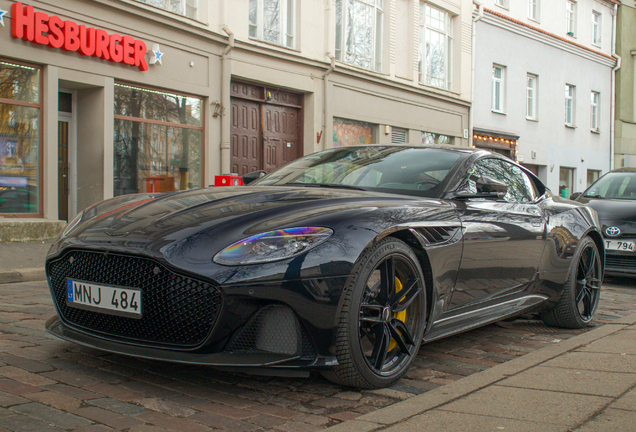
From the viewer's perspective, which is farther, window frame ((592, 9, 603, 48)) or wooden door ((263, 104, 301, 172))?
window frame ((592, 9, 603, 48))

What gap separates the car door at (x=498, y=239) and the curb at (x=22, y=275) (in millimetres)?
5352

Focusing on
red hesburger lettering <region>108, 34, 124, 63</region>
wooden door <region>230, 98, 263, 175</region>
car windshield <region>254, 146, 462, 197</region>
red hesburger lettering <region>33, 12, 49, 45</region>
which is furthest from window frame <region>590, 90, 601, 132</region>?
car windshield <region>254, 146, 462, 197</region>

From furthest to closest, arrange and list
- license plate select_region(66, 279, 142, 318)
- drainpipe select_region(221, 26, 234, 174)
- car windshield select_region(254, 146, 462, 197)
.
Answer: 1. drainpipe select_region(221, 26, 234, 174)
2. car windshield select_region(254, 146, 462, 197)
3. license plate select_region(66, 279, 142, 318)

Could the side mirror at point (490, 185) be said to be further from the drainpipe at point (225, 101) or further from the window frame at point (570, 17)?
the window frame at point (570, 17)

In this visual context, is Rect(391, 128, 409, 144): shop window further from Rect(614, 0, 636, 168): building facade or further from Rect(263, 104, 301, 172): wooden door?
Rect(614, 0, 636, 168): building facade

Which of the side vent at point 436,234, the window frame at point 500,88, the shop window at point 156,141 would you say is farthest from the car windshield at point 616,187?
the window frame at point 500,88

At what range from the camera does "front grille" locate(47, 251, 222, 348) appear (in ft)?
9.27

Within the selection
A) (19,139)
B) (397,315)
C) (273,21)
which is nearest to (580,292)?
(397,315)

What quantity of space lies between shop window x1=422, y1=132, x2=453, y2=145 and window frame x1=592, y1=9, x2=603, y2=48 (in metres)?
11.9

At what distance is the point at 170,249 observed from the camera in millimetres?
2893

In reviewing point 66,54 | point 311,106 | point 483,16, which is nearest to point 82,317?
point 66,54

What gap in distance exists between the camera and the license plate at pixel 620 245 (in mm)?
7828

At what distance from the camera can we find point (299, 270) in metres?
2.82

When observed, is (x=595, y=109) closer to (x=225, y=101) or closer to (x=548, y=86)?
(x=548, y=86)
